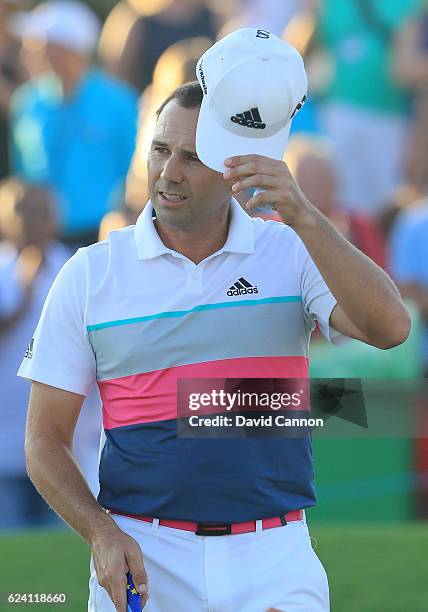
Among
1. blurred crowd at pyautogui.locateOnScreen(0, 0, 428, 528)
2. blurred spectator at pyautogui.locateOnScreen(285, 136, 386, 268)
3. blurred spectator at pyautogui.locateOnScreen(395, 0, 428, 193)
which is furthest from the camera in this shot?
blurred spectator at pyautogui.locateOnScreen(395, 0, 428, 193)

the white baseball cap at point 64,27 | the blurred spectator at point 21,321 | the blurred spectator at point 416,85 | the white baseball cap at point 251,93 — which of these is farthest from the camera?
the blurred spectator at point 416,85

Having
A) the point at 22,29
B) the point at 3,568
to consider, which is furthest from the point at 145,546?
the point at 22,29

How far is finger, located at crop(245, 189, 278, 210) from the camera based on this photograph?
12.2 ft

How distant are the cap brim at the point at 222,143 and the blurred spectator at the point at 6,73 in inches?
275

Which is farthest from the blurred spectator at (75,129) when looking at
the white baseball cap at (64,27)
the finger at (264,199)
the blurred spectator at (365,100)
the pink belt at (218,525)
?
the finger at (264,199)

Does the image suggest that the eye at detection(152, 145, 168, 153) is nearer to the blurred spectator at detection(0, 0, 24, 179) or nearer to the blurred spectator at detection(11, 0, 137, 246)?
the blurred spectator at detection(11, 0, 137, 246)

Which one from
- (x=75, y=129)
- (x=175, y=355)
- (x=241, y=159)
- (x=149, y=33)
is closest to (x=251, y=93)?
(x=241, y=159)

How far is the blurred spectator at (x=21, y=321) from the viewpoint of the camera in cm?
874

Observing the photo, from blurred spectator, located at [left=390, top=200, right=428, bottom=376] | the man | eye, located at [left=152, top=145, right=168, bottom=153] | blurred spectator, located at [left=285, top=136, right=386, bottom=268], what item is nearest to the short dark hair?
the man

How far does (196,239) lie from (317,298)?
0.44 metres

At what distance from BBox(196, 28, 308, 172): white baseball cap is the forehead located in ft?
0.70

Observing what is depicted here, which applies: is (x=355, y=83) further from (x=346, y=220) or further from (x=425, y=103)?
(x=346, y=220)

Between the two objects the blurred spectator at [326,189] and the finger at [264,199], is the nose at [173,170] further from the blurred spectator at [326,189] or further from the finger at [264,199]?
the blurred spectator at [326,189]

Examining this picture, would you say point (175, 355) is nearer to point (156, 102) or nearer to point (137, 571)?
point (137, 571)
